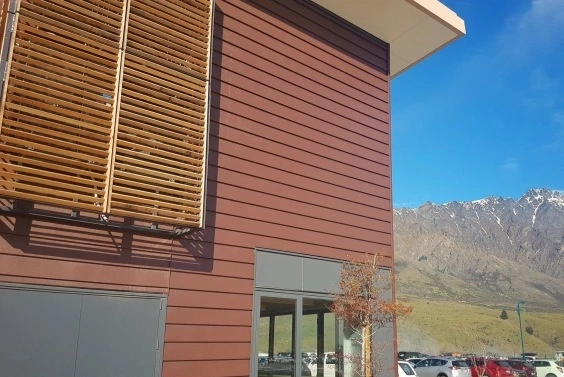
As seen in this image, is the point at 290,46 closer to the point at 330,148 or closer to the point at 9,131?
the point at 330,148

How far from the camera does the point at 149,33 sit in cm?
744

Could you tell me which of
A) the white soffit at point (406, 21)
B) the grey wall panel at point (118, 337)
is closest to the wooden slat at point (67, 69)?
the grey wall panel at point (118, 337)

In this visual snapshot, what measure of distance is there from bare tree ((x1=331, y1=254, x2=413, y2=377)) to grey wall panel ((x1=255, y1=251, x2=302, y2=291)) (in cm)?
82

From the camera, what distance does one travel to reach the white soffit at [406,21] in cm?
992

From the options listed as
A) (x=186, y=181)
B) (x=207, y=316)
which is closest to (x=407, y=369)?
(x=207, y=316)

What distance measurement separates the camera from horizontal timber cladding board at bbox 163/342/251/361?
271 inches

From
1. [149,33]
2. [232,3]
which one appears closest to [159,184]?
[149,33]

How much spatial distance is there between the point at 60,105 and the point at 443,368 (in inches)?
842

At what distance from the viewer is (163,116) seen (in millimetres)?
7238

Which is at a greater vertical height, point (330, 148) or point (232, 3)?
point (232, 3)

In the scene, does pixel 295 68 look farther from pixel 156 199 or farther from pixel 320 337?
pixel 320 337

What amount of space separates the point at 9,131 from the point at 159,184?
1935 millimetres

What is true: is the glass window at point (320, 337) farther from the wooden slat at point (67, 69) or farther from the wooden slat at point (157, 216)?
the wooden slat at point (67, 69)

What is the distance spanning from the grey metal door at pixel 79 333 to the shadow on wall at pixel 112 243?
0.44 metres
